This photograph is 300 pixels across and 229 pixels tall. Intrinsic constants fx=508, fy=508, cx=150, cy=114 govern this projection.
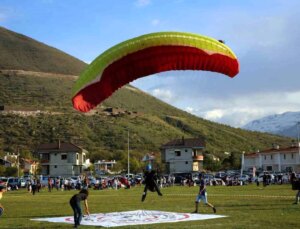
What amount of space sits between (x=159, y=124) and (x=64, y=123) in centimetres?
2709

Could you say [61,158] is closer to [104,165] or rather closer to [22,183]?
[104,165]

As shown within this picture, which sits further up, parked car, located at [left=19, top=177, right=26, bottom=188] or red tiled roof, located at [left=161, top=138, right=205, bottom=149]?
red tiled roof, located at [left=161, top=138, right=205, bottom=149]

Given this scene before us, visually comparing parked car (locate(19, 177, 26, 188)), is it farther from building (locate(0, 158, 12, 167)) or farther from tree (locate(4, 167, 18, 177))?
building (locate(0, 158, 12, 167))

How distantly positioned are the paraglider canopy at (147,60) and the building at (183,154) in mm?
79222

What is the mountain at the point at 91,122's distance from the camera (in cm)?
11369

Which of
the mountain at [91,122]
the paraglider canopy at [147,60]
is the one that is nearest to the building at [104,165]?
the mountain at [91,122]

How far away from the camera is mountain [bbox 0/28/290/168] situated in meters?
114

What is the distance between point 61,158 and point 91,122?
3021cm

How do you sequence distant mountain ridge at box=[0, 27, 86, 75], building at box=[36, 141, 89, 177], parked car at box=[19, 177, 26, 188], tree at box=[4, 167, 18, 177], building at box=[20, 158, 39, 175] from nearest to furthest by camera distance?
parked car at box=[19, 177, 26, 188]
building at box=[36, 141, 89, 177]
tree at box=[4, 167, 18, 177]
building at box=[20, 158, 39, 175]
distant mountain ridge at box=[0, 27, 86, 75]

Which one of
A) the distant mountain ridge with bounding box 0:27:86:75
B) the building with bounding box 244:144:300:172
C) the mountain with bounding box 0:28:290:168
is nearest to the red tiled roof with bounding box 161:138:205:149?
the mountain with bounding box 0:28:290:168

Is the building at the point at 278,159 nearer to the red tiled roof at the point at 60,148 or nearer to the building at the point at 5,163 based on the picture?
the red tiled roof at the point at 60,148

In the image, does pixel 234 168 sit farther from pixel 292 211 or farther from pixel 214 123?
pixel 292 211

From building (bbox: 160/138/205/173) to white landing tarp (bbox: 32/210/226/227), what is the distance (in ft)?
243

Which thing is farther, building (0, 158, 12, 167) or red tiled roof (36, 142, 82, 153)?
building (0, 158, 12, 167)
